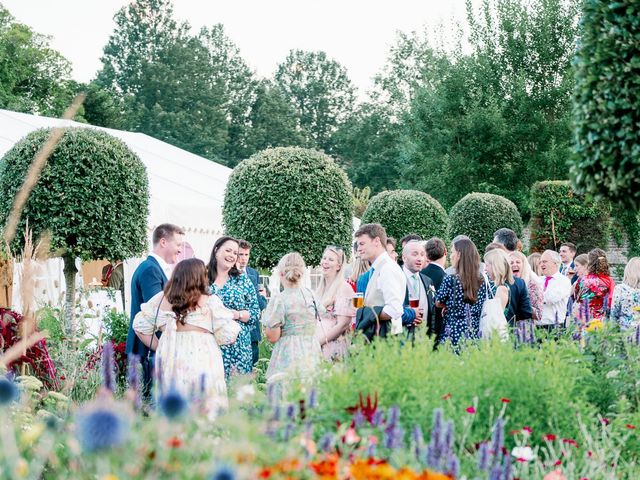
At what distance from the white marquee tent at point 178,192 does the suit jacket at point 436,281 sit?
7046 mm

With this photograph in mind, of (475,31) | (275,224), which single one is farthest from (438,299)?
(475,31)

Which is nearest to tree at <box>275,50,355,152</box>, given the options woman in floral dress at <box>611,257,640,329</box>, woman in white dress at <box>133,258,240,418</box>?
woman in floral dress at <box>611,257,640,329</box>

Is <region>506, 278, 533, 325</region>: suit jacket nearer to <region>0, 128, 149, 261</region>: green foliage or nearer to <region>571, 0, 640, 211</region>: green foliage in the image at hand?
<region>571, 0, 640, 211</region>: green foliage

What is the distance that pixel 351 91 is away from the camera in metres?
59.9

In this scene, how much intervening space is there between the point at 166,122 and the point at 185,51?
22.2 feet

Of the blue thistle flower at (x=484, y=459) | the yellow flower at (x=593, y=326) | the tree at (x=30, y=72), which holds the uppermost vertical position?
the tree at (x=30, y=72)

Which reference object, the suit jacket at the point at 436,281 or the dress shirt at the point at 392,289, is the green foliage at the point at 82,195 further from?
the dress shirt at the point at 392,289

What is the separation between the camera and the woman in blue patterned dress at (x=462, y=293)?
677 centimetres

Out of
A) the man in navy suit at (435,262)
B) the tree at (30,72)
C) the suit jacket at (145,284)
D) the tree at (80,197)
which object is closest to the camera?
the suit jacket at (145,284)

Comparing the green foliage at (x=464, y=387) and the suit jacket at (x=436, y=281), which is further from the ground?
the suit jacket at (x=436, y=281)

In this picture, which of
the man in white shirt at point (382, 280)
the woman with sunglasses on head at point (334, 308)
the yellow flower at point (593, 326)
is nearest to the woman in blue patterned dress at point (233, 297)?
the woman with sunglasses on head at point (334, 308)

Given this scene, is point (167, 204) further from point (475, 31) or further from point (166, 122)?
point (166, 122)

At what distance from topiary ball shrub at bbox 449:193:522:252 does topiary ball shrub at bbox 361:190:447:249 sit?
4.41 ft

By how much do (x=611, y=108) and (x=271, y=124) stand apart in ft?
160
